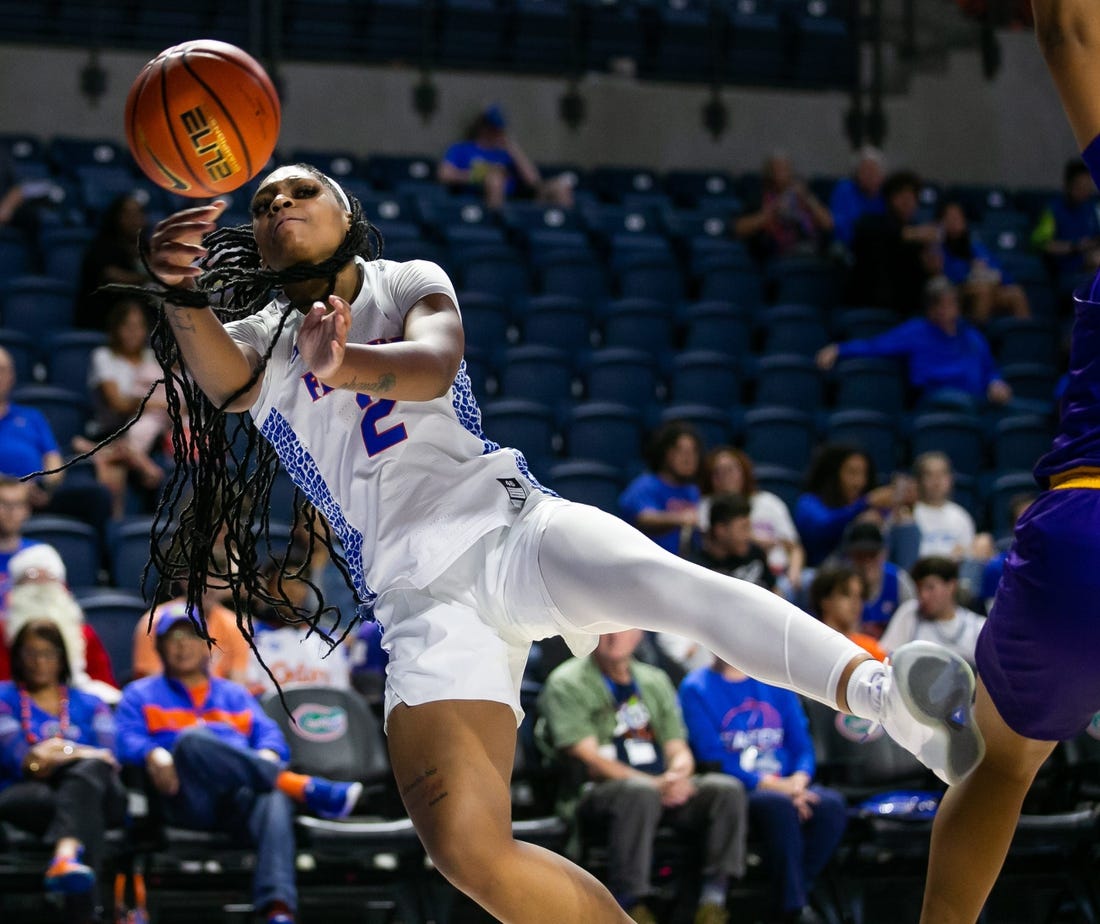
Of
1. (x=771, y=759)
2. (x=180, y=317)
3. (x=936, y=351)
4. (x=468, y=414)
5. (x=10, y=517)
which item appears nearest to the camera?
(x=180, y=317)

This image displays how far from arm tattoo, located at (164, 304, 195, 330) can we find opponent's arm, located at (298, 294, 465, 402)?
27 centimetres

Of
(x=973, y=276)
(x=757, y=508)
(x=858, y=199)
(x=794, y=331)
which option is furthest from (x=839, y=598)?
(x=858, y=199)

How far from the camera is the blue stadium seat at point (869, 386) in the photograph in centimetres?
963

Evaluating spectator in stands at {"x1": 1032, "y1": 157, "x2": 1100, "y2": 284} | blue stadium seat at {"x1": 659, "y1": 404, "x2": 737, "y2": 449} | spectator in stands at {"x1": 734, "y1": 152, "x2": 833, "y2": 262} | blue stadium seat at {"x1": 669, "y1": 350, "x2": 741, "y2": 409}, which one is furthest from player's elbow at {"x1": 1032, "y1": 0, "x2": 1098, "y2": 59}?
spectator in stands at {"x1": 1032, "y1": 157, "x2": 1100, "y2": 284}

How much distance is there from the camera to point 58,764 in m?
5.78

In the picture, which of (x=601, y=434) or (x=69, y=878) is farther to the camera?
(x=601, y=434)

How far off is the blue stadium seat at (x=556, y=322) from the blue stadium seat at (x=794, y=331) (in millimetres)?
1137

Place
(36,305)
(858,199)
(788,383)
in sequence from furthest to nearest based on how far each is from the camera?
1. (858,199)
2. (788,383)
3. (36,305)

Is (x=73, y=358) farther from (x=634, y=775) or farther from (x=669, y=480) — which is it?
(x=634, y=775)

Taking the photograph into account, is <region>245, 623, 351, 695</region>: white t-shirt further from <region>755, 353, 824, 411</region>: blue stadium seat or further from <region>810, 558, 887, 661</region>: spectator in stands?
<region>755, 353, 824, 411</region>: blue stadium seat

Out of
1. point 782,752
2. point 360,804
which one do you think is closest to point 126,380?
point 360,804

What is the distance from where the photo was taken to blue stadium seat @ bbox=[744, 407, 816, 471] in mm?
8887

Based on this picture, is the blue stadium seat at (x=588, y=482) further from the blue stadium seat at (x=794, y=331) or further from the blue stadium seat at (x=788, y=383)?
the blue stadium seat at (x=794, y=331)

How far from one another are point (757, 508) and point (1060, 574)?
494 cm
